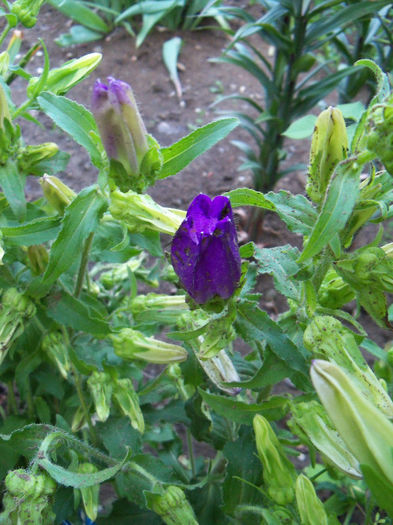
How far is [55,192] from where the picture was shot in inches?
42.6

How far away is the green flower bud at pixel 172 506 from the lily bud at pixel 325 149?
61cm

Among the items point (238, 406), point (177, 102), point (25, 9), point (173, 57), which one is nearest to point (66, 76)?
point (25, 9)

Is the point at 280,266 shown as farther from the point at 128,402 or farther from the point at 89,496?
the point at 89,496

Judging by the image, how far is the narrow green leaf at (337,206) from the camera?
0.77 m

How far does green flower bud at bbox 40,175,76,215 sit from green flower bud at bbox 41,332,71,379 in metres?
0.30

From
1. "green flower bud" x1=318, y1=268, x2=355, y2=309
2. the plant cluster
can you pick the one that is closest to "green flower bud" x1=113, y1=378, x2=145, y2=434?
the plant cluster

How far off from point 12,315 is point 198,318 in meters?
0.37

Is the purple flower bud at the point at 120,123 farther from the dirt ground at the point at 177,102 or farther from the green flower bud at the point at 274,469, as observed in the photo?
the dirt ground at the point at 177,102

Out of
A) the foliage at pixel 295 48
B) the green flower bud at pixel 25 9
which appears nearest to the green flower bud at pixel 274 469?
the green flower bud at pixel 25 9

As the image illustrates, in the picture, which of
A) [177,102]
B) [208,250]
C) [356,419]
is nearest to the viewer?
[356,419]

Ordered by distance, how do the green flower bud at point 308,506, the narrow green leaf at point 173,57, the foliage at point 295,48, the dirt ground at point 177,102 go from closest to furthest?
the green flower bud at point 308,506, the foliage at point 295,48, the dirt ground at point 177,102, the narrow green leaf at point 173,57

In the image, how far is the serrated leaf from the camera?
36.2 inches

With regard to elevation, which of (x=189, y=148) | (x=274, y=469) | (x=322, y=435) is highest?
(x=189, y=148)

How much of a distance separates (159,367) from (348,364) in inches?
54.8
